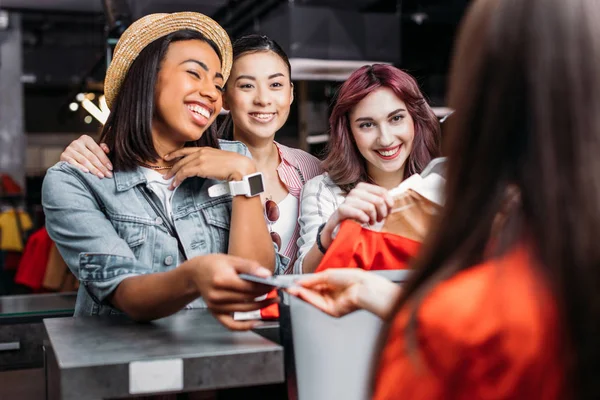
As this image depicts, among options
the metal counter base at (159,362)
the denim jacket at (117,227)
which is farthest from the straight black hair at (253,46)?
the metal counter base at (159,362)

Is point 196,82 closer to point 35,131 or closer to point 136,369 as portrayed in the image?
point 136,369

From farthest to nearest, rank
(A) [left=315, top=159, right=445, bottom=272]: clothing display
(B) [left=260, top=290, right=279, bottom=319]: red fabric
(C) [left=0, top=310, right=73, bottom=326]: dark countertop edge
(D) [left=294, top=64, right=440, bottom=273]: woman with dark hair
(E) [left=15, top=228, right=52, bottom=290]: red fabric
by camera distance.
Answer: (E) [left=15, top=228, right=52, bottom=290]: red fabric < (C) [left=0, top=310, right=73, bottom=326]: dark countertop edge < (D) [left=294, top=64, right=440, bottom=273]: woman with dark hair < (A) [left=315, top=159, right=445, bottom=272]: clothing display < (B) [left=260, top=290, right=279, bottom=319]: red fabric

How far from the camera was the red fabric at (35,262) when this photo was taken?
189 inches

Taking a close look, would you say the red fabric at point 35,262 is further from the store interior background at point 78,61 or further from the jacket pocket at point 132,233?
the jacket pocket at point 132,233

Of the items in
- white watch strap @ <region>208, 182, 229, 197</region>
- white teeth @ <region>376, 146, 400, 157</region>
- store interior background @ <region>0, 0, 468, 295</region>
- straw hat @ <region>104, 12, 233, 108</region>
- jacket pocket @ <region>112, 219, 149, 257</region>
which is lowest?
jacket pocket @ <region>112, 219, 149, 257</region>

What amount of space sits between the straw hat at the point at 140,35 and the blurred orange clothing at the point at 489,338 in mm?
1426

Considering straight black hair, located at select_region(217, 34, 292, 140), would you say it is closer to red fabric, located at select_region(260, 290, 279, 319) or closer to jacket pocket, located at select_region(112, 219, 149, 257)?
jacket pocket, located at select_region(112, 219, 149, 257)

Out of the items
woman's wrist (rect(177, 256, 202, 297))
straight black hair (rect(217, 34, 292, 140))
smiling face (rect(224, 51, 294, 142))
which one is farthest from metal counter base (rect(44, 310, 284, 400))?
straight black hair (rect(217, 34, 292, 140))

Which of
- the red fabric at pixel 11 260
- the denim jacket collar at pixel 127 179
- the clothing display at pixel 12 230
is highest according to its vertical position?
the denim jacket collar at pixel 127 179

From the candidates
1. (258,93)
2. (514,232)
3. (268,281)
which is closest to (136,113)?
(258,93)

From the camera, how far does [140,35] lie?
1972mm

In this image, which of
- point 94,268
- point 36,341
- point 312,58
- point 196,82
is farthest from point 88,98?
point 94,268

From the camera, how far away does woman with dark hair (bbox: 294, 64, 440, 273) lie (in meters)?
2.17

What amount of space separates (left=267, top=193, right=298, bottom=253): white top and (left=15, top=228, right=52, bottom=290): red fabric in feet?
9.53
